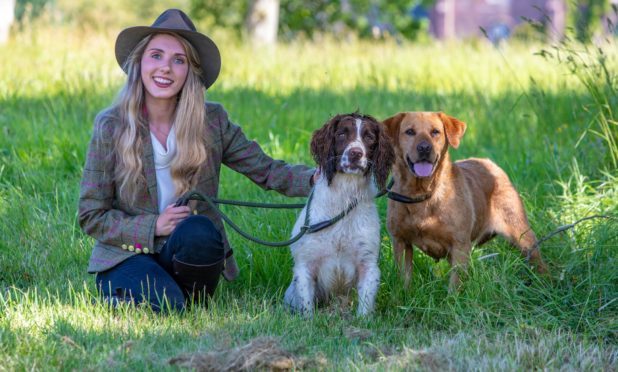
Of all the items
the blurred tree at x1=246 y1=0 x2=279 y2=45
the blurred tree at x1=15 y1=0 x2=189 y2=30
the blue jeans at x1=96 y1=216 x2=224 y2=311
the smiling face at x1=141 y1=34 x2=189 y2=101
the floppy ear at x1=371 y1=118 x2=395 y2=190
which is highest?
the blurred tree at x1=15 y1=0 x2=189 y2=30

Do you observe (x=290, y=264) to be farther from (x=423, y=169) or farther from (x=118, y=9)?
(x=118, y=9)

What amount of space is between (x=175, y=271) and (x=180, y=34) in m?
1.32

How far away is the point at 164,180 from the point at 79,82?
4779 mm

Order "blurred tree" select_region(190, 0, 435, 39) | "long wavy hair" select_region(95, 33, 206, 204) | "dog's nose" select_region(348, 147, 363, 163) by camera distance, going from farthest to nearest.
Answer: "blurred tree" select_region(190, 0, 435, 39), "long wavy hair" select_region(95, 33, 206, 204), "dog's nose" select_region(348, 147, 363, 163)

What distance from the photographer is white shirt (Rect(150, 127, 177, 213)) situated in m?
4.84

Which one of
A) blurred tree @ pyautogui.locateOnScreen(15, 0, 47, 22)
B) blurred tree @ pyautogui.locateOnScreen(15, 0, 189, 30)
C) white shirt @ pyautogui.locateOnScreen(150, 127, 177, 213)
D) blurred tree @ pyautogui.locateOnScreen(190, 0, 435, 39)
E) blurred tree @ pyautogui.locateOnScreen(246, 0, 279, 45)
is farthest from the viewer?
blurred tree @ pyautogui.locateOnScreen(15, 0, 189, 30)

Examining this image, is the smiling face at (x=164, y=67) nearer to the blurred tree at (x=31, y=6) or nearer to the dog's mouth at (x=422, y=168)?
the dog's mouth at (x=422, y=168)

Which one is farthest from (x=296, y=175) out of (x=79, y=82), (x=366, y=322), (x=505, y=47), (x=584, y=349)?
(x=505, y=47)

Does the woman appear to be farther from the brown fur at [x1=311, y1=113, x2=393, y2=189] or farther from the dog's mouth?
the dog's mouth

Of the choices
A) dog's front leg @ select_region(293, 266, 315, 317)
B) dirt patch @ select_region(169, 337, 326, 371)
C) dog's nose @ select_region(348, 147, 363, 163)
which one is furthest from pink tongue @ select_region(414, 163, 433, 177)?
dirt patch @ select_region(169, 337, 326, 371)

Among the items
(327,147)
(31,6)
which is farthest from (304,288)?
(31,6)

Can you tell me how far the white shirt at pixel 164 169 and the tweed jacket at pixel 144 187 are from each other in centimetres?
5

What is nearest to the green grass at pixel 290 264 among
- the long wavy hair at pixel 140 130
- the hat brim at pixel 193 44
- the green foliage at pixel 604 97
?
the green foliage at pixel 604 97

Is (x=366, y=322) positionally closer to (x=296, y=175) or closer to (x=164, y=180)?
(x=296, y=175)
